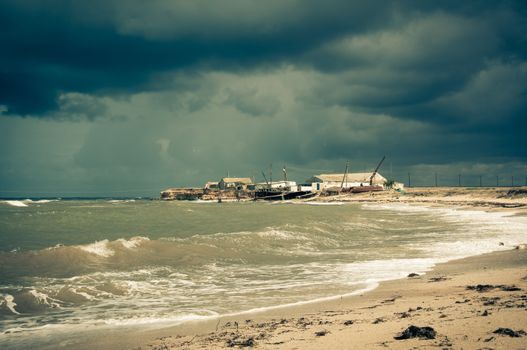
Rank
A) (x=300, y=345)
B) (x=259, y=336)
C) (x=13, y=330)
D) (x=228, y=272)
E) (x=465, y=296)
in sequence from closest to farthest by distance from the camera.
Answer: (x=300, y=345) → (x=259, y=336) → (x=13, y=330) → (x=465, y=296) → (x=228, y=272)

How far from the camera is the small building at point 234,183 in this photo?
148 m

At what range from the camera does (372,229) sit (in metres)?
28.5

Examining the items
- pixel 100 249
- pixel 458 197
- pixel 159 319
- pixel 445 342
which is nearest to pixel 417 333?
pixel 445 342

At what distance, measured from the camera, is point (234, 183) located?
150 m

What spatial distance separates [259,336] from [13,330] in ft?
14.8

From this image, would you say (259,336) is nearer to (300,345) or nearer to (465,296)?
(300,345)

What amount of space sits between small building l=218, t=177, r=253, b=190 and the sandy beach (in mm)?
135790

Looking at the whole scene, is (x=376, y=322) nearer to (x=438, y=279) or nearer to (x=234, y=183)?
(x=438, y=279)

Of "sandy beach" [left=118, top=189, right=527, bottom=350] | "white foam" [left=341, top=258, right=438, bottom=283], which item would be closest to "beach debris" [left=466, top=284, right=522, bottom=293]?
"sandy beach" [left=118, top=189, right=527, bottom=350]

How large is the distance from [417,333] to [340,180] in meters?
130

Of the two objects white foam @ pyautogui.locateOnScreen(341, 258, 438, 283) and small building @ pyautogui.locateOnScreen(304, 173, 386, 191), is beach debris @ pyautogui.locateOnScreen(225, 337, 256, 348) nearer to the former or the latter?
white foam @ pyautogui.locateOnScreen(341, 258, 438, 283)

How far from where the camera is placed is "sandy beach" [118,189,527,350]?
570 cm

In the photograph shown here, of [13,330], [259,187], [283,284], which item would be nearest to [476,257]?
[283,284]

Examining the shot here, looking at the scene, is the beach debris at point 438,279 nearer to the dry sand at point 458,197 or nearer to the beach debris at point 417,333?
the beach debris at point 417,333
